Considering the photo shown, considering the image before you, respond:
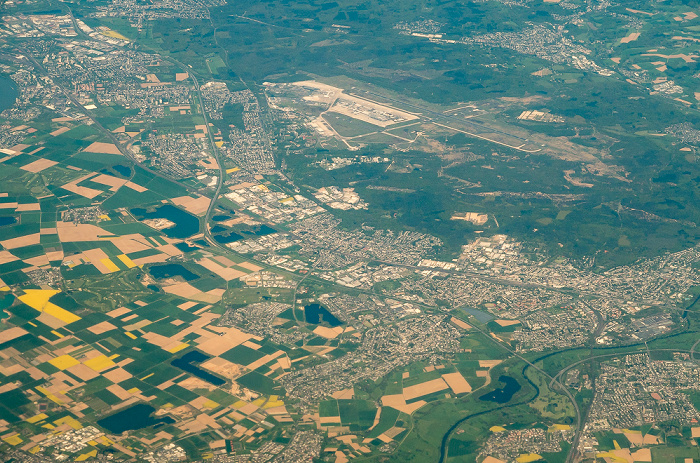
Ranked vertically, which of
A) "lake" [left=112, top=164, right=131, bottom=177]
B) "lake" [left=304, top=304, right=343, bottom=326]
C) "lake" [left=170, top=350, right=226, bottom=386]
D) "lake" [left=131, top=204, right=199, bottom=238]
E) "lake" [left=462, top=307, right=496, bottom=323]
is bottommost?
"lake" [left=462, top=307, right=496, bottom=323]

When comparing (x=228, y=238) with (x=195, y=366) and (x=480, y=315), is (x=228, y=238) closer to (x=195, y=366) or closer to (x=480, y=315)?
(x=195, y=366)

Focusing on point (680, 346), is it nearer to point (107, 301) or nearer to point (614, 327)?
point (614, 327)

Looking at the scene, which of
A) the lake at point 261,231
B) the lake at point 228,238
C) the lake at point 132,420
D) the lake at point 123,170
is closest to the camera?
the lake at point 132,420

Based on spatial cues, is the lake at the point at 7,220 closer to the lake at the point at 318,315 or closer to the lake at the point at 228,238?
the lake at the point at 228,238

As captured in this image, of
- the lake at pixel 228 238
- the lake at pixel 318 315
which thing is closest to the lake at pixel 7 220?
the lake at pixel 228 238

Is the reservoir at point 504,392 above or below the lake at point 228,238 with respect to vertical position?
below

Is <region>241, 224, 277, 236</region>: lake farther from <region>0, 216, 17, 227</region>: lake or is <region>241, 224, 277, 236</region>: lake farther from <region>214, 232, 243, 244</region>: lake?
<region>0, 216, 17, 227</region>: lake

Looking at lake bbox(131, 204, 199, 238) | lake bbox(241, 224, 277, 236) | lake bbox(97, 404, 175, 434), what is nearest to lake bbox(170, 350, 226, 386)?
lake bbox(97, 404, 175, 434)
